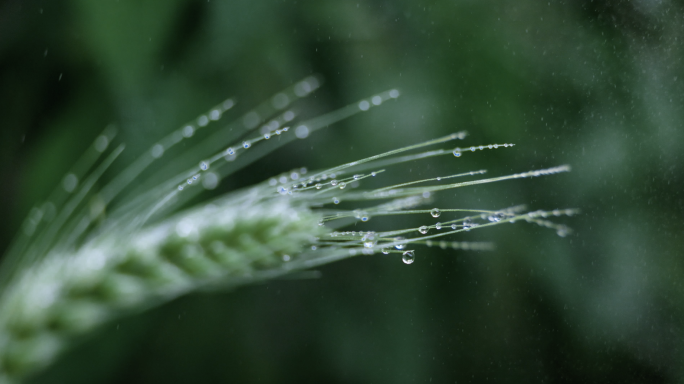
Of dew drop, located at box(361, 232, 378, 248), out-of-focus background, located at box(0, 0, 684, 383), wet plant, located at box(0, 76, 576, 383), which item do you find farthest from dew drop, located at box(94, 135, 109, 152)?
dew drop, located at box(361, 232, 378, 248)

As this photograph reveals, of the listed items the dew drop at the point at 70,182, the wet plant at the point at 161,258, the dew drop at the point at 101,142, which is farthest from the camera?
the dew drop at the point at 101,142

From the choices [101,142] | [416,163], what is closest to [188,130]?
[101,142]

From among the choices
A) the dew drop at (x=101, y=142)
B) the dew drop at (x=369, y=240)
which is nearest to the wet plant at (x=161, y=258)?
the dew drop at (x=369, y=240)

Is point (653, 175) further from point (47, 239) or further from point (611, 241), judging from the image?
point (47, 239)

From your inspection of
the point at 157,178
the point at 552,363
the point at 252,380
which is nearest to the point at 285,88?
the point at 157,178

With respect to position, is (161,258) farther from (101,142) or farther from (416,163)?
(416,163)

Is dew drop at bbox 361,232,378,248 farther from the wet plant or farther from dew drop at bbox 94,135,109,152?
dew drop at bbox 94,135,109,152

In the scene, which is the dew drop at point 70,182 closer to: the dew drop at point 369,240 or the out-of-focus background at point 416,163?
the out-of-focus background at point 416,163

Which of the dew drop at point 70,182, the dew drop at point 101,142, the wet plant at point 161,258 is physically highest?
the dew drop at point 101,142
